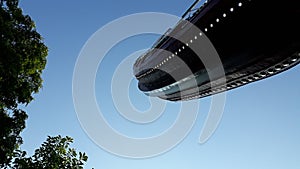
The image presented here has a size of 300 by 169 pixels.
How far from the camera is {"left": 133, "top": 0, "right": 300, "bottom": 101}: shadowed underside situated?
1641 inches

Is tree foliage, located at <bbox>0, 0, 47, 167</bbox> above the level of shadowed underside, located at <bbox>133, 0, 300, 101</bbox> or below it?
below

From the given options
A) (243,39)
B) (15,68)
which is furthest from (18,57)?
(243,39)

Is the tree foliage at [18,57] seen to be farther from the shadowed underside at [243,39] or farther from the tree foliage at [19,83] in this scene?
the shadowed underside at [243,39]

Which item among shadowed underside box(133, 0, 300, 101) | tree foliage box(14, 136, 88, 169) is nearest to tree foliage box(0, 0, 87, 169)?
tree foliage box(14, 136, 88, 169)

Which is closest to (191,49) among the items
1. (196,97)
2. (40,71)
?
(196,97)

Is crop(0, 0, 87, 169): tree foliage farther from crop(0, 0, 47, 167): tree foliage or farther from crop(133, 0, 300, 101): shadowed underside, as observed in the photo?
crop(133, 0, 300, 101): shadowed underside

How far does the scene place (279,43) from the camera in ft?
148

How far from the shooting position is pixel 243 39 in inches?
1885

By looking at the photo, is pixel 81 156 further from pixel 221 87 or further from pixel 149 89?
pixel 149 89

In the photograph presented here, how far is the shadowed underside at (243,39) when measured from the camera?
4169 centimetres

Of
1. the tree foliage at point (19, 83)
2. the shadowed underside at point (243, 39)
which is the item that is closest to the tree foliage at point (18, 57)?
the tree foliage at point (19, 83)

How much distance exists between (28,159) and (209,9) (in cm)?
3541

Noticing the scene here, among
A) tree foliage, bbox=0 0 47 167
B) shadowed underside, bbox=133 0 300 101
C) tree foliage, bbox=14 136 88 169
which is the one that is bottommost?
tree foliage, bbox=14 136 88 169

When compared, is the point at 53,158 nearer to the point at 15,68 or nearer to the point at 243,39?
the point at 15,68
